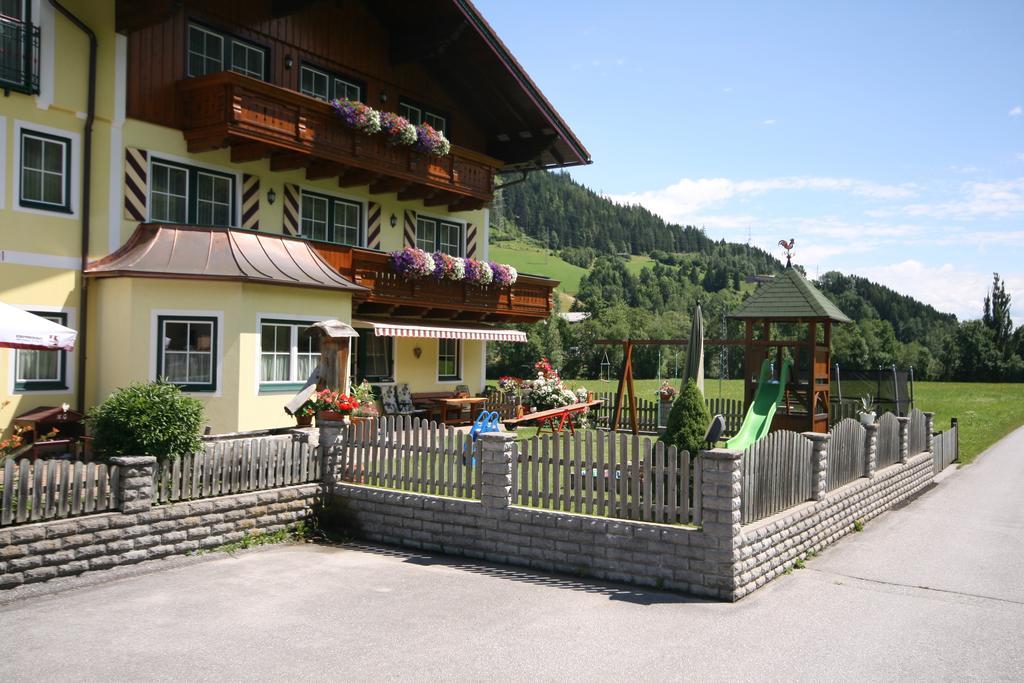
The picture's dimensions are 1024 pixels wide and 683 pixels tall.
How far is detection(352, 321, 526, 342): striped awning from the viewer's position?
20.0 meters

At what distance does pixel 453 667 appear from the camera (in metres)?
6.93

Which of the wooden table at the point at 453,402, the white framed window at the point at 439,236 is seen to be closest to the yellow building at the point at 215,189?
the white framed window at the point at 439,236

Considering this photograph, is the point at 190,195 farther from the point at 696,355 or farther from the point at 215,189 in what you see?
the point at 696,355

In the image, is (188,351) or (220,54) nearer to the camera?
(188,351)

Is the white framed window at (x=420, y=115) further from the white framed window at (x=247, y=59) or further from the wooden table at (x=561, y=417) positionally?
the wooden table at (x=561, y=417)

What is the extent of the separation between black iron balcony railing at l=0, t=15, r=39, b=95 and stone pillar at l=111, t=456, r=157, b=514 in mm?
8544

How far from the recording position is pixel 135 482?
974 cm

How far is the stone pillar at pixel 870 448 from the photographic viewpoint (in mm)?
14406

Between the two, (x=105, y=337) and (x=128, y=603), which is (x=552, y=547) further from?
(x=105, y=337)

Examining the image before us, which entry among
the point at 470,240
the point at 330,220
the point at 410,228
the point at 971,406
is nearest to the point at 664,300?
the point at 971,406

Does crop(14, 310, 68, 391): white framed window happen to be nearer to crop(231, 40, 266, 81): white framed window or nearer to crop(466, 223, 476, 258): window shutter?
crop(231, 40, 266, 81): white framed window

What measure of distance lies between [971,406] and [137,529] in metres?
47.1

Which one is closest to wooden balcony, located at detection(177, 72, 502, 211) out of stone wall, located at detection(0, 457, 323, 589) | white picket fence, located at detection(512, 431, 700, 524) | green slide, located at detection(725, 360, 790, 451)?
stone wall, located at detection(0, 457, 323, 589)

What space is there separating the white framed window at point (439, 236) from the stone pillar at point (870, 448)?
13.8m
